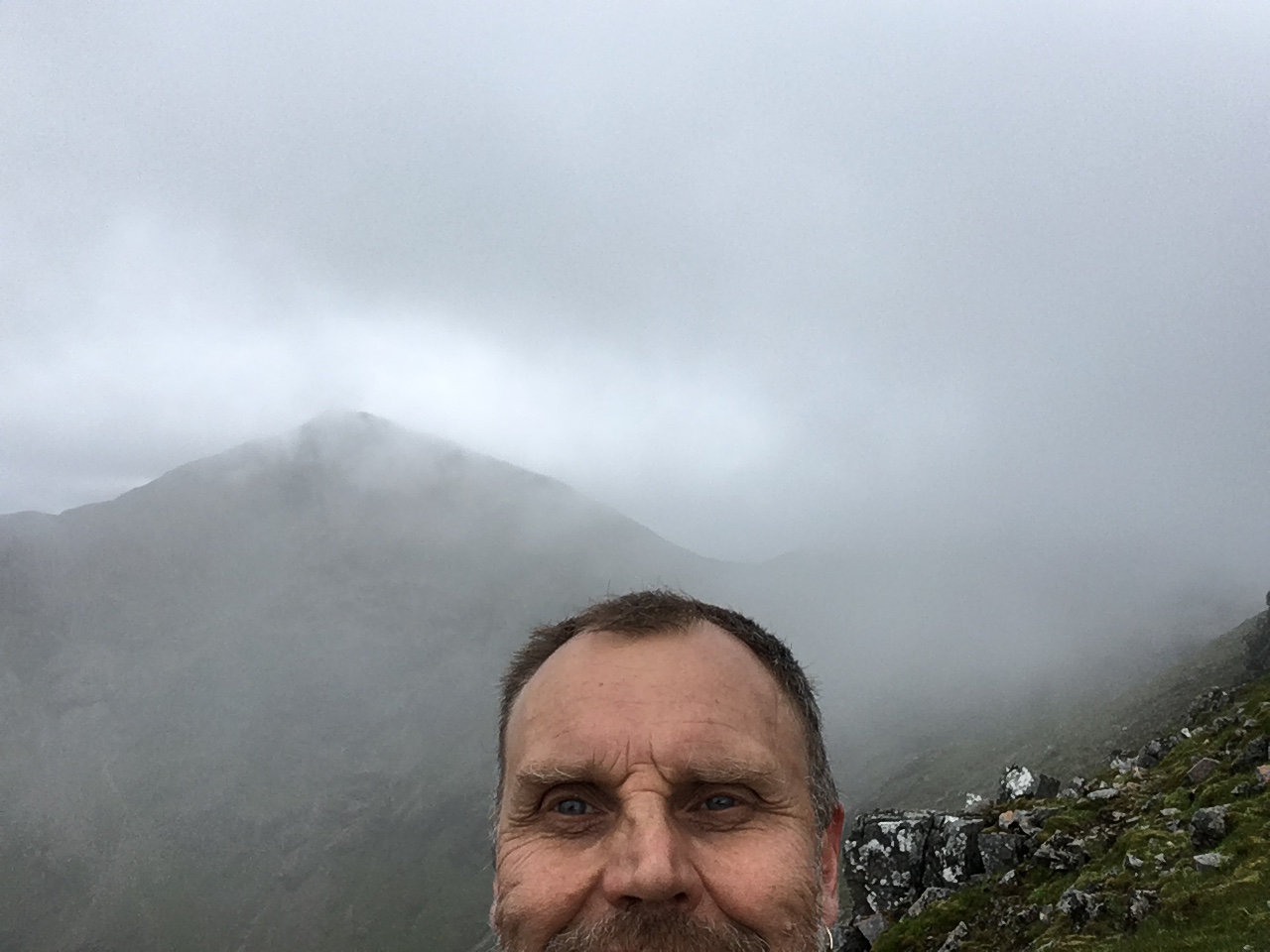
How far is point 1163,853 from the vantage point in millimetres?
29156

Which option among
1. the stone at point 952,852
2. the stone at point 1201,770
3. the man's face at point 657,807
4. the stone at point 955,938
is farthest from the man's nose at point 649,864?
the stone at point 1201,770

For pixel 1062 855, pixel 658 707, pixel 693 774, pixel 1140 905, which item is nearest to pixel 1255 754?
pixel 1062 855

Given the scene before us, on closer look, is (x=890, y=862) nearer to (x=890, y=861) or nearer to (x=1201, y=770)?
(x=890, y=861)

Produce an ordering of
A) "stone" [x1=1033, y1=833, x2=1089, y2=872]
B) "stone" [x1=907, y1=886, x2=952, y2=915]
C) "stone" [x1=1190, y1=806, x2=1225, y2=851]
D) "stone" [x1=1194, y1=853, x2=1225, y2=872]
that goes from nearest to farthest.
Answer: "stone" [x1=1194, y1=853, x2=1225, y2=872] < "stone" [x1=1190, y1=806, x2=1225, y2=851] < "stone" [x1=1033, y1=833, x2=1089, y2=872] < "stone" [x1=907, y1=886, x2=952, y2=915]

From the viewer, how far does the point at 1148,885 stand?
26719 mm

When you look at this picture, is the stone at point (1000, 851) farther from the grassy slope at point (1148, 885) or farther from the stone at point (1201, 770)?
the stone at point (1201, 770)

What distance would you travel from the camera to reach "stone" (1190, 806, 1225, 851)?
29.3 metres

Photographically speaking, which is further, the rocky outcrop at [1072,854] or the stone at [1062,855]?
the stone at [1062,855]

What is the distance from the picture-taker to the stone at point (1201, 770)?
39125 millimetres

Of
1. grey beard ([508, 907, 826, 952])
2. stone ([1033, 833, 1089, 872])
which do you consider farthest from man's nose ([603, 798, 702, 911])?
stone ([1033, 833, 1089, 872])

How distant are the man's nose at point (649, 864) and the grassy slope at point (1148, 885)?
931 inches

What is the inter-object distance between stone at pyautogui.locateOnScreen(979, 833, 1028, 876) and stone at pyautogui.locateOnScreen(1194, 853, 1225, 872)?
39.0 feet

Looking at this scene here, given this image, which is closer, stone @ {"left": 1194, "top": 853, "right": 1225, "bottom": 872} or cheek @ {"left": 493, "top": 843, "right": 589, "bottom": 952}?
cheek @ {"left": 493, "top": 843, "right": 589, "bottom": 952}

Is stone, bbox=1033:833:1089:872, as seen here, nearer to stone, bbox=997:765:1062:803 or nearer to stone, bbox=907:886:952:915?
stone, bbox=907:886:952:915
